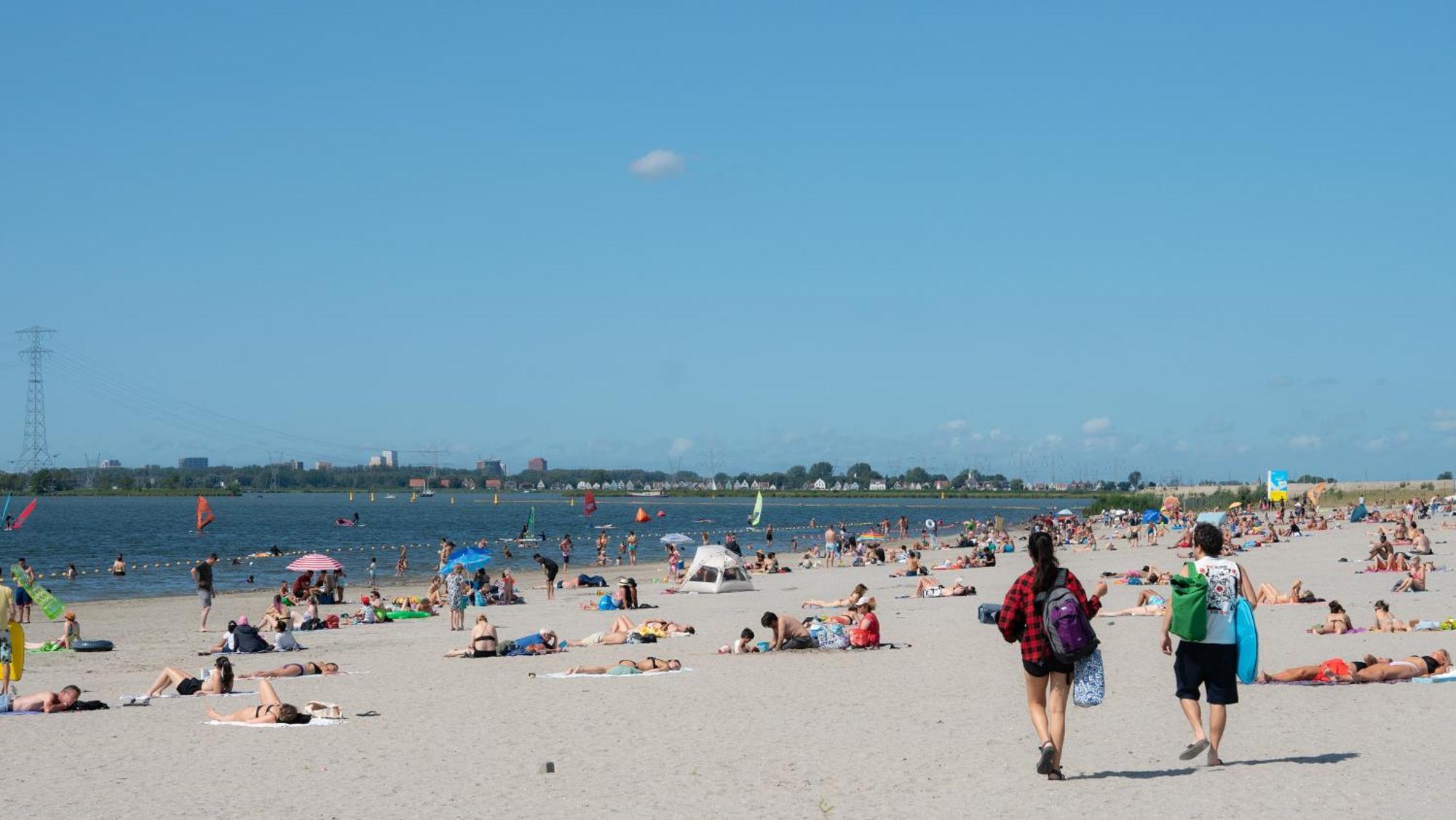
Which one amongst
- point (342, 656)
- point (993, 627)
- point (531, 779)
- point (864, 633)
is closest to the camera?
point (531, 779)

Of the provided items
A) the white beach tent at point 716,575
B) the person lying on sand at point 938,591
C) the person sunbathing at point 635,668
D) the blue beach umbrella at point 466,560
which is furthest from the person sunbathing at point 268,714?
the white beach tent at point 716,575

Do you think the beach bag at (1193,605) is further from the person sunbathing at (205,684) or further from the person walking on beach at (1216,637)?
the person sunbathing at (205,684)

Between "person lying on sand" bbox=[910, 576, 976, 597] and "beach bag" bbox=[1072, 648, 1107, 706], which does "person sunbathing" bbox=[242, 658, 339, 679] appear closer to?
"beach bag" bbox=[1072, 648, 1107, 706]

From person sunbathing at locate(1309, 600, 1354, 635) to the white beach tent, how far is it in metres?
15.7

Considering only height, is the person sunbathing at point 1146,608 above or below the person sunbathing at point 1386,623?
below

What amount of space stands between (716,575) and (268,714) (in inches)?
789

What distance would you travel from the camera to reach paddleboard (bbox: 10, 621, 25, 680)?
1380 cm

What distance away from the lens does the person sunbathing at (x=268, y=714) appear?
12047mm

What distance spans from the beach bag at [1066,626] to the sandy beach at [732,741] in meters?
0.93

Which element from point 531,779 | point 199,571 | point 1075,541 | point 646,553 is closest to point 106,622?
point 199,571

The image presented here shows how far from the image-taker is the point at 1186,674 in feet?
27.7

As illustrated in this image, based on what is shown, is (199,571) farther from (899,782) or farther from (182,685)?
(899,782)

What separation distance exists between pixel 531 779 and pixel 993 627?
41.8 feet

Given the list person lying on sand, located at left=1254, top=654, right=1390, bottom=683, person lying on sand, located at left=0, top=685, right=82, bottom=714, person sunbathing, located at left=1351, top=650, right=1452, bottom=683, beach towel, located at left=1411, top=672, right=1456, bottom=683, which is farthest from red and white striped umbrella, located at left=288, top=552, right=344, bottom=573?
beach towel, located at left=1411, top=672, right=1456, bottom=683
